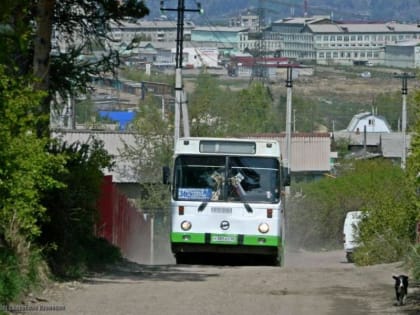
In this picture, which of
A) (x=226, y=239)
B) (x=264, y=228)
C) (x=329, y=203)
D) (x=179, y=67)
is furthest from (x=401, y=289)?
(x=329, y=203)

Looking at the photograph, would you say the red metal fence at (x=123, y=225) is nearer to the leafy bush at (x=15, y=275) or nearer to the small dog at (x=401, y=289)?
the leafy bush at (x=15, y=275)

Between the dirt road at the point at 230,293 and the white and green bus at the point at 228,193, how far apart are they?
12.9 ft

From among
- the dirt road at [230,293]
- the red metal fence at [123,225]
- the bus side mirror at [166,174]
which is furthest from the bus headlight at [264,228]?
the dirt road at [230,293]

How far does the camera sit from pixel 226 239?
88.8 ft

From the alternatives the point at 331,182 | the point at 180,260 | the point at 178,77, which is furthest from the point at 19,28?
the point at 331,182

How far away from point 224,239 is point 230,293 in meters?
8.86

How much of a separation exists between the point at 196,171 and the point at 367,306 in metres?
10.4

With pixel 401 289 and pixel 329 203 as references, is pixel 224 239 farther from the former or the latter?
pixel 329 203

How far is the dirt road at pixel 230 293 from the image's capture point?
1633 centimetres

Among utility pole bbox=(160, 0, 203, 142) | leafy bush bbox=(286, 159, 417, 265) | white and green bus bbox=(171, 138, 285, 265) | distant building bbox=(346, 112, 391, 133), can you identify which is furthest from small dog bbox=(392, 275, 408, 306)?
distant building bbox=(346, 112, 391, 133)

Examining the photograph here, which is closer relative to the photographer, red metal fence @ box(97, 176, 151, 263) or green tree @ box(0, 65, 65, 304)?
green tree @ box(0, 65, 65, 304)

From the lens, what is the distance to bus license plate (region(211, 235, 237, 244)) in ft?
88.6

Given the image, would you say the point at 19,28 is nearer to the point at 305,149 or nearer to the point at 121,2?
the point at 121,2

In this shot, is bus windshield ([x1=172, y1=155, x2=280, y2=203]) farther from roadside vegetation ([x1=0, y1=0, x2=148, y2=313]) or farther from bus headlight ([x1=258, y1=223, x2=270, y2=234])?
roadside vegetation ([x1=0, y1=0, x2=148, y2=313])
